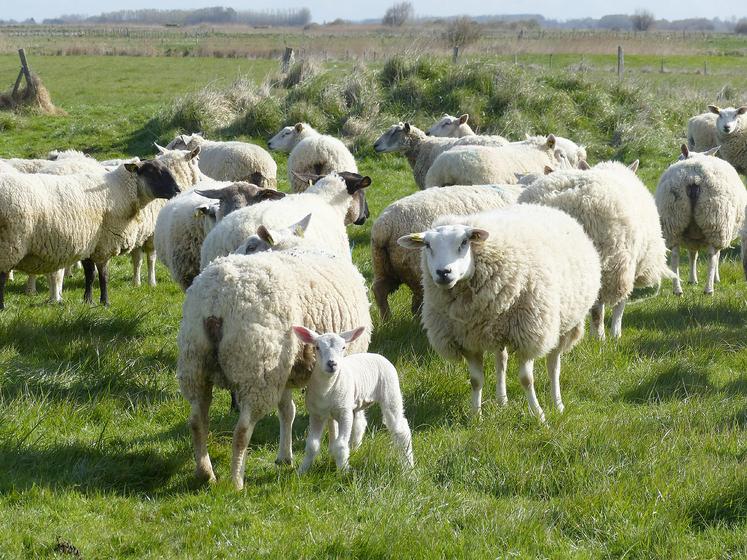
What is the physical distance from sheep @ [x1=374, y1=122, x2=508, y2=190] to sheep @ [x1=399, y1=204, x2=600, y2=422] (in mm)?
6750

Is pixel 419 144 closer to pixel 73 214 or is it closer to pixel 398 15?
pixel 73 214

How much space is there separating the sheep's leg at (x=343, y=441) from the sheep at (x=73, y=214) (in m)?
4.74

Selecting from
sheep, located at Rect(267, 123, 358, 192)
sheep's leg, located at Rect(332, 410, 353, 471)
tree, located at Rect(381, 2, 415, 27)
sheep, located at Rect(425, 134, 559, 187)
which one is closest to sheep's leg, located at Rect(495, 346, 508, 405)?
sheep's leg, located at Rect(332, 410, 353, 471)

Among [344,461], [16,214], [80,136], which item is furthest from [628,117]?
[344,461]

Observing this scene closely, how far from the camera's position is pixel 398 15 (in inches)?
5089

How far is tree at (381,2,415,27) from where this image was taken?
119269 millimetres

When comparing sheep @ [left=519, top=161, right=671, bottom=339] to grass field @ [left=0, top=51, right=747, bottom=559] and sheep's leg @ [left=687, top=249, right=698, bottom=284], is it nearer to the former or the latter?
grass field @ [left=0, top=51, right=747, bottom=559]

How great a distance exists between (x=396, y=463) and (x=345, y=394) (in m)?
0.50

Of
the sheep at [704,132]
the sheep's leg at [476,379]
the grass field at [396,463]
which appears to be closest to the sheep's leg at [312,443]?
the grass field at [396,463]

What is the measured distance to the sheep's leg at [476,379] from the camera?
20.5 feet

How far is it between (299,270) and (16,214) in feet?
13.9

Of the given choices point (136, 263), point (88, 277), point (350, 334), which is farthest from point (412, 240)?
point (136, 263)

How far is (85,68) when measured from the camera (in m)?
40.6

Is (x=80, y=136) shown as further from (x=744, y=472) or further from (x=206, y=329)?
(x=744, y=472)
